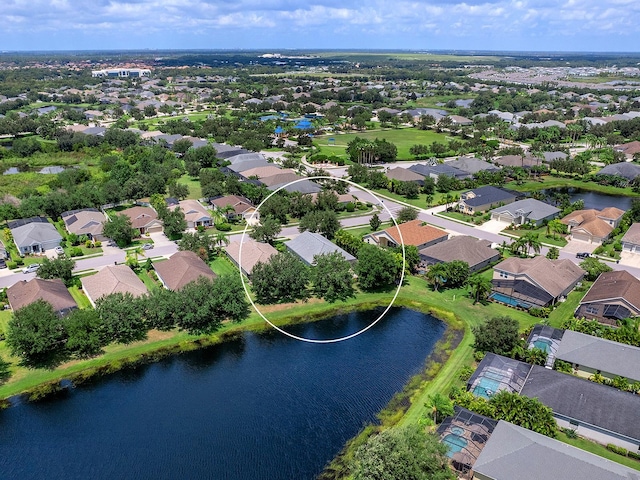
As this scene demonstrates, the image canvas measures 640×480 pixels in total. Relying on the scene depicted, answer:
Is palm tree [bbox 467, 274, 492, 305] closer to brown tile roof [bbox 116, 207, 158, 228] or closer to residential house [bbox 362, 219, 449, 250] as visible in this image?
residential house [bbox 362, 219, 449, 250]

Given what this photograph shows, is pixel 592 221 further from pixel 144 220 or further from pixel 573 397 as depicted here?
pixel 144 220

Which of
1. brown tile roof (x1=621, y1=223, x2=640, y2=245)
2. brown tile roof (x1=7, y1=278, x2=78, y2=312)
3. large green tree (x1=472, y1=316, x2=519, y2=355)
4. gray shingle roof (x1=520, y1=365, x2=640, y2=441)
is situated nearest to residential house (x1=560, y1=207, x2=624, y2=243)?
brown tile roof (x1=621, y1=223, x2=640, y2=245)

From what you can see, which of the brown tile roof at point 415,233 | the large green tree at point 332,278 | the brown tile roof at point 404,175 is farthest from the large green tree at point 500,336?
the brown tile roof at point 404,175

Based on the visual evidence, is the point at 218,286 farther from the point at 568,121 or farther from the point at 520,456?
the point at 568,121

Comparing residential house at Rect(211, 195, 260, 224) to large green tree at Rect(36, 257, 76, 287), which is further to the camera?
residential house at Rect(211, 195, 260, 224)

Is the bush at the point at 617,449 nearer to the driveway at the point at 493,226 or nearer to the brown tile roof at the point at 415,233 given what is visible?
the brown tile roof at the point at 415,233

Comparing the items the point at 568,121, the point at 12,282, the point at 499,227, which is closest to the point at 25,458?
the point at 12,282

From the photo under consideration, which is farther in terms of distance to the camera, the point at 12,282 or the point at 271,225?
the point at 271,225
